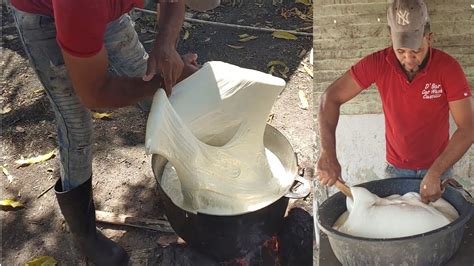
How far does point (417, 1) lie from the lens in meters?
2.33

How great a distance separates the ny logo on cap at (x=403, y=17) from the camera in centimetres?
230

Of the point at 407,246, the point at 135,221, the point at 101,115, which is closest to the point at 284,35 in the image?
the point at 101,115

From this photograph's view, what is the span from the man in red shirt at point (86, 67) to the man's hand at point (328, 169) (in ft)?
2.14

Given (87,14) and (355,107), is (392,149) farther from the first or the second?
(87,14)

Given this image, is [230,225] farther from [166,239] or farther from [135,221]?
[135,221]

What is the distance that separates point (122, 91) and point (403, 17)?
107 centimetres

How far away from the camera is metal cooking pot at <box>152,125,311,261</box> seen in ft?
9.33

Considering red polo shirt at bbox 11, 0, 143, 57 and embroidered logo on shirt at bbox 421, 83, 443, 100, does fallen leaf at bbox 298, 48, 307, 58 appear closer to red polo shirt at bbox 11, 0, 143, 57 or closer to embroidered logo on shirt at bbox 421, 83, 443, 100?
embroidered logo on shirt at bbox 421, 83, 443, 100

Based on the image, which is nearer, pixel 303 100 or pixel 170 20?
pixel 170 20

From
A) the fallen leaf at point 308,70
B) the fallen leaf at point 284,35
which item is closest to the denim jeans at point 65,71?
the fallen leaf at point 308,70

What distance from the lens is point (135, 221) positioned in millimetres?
3639

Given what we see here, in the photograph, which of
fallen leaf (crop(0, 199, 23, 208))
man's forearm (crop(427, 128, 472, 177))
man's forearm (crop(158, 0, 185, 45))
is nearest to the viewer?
man's forearm (crop(427, 128, 472, 177))

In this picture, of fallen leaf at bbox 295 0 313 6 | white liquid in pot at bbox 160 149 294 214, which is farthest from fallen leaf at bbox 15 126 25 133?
fallen leaf at bbox 295 0 313 6

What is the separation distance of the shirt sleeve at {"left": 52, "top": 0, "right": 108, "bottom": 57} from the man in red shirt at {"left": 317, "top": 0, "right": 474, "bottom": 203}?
903mm
